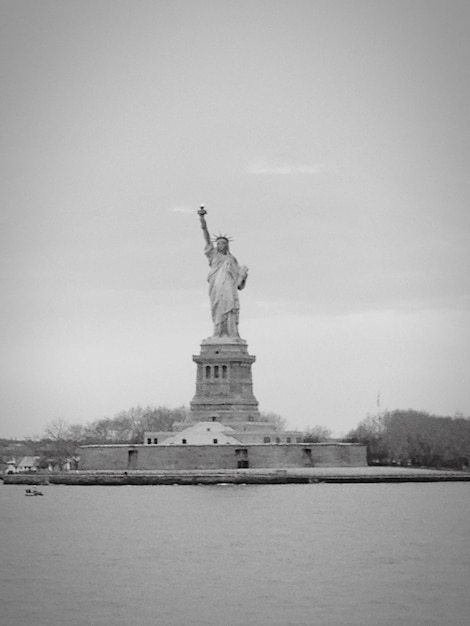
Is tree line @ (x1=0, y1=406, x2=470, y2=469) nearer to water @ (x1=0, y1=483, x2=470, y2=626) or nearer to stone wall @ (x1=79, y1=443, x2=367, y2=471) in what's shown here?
stone wall @ (x1=79, y1=443, x2=367, y2=471)

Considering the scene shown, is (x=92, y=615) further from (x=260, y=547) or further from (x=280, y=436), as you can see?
(x=280, y=436)

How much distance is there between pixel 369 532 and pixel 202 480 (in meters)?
24.9

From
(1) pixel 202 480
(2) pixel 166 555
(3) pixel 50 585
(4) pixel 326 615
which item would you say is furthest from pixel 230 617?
(1) pixel 202 480

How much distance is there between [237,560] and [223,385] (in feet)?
137

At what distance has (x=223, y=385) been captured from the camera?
83.9 meters

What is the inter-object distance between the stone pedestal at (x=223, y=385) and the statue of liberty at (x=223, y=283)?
150 centimetres

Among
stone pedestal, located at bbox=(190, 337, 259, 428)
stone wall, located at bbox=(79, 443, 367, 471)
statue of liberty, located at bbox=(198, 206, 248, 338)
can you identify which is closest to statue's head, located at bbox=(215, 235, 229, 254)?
statue of liberty, located at bbox=(198, 206, 248, 338)

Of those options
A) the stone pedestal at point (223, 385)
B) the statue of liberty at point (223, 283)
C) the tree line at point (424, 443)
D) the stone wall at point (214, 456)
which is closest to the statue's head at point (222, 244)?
the statue of liberty at point (223, 283)

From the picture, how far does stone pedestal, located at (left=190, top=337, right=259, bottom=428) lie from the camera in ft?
274

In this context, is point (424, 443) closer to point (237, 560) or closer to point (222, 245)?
point (222, 245)

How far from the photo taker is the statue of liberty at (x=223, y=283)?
86.2m

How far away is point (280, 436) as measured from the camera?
82750 mm

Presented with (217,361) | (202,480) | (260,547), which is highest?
(217,361)

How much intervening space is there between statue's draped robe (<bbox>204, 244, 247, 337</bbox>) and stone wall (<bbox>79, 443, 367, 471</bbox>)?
31.1ft
